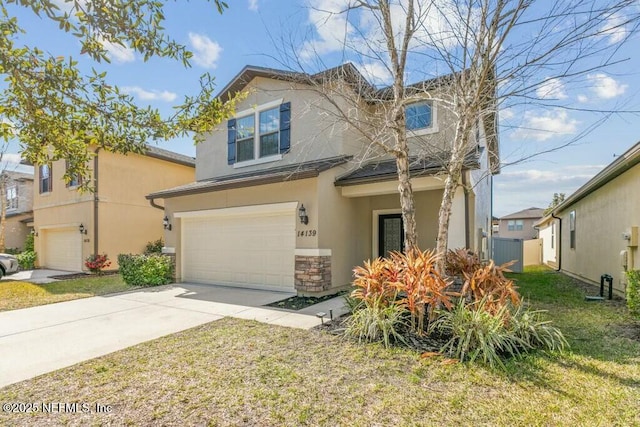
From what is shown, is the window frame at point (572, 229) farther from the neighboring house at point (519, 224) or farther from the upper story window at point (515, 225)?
the upper story window at point (515, 225)

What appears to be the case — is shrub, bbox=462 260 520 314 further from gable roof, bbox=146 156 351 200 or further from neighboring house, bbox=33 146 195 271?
neighboring house, bbox=33 146 195 271

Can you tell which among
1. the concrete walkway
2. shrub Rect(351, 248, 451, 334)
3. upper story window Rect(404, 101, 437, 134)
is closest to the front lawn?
the concrete walkway

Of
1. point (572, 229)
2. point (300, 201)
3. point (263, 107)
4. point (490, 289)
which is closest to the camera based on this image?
point (490, 289)

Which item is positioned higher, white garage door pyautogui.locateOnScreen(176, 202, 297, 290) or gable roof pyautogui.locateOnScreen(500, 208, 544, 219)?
gable roof pyautogui.locateOnScreen(500, 208, 544, 219)

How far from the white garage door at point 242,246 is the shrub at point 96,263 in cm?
483

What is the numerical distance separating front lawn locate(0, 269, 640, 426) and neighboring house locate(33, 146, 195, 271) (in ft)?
39.0

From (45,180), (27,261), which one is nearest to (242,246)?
(45,180)

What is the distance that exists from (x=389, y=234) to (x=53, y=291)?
10.1 metres

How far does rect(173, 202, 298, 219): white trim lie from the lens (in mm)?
9252

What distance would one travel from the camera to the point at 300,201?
897cm

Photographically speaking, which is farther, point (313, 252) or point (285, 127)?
point (285, 127)

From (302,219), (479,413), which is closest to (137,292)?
(302,219)

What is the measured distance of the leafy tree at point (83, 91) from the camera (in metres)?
3.14

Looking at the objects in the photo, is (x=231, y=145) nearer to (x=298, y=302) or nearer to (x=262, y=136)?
(x=262, y=136)
